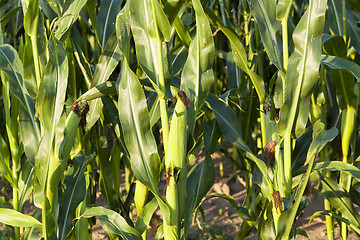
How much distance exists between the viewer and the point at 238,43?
151 centimetres

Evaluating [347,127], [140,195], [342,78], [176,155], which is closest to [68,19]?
[176,155]

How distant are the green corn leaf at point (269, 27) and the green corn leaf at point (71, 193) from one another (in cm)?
77

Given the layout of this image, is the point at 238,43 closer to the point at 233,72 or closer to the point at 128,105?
the point at 128,105

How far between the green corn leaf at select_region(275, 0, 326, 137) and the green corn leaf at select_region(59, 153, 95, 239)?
76cm

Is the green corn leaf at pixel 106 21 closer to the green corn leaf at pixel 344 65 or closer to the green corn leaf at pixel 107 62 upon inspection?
the green corn leaf at pixel 107 62

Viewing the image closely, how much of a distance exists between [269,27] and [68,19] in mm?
686

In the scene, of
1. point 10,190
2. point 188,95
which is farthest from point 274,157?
point 10,190

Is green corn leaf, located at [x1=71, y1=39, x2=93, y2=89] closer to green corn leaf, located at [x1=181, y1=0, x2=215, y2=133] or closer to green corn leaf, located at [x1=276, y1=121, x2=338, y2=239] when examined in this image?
green corn leaf, located at [x1=181, y1=0, x2=215, y2=133]

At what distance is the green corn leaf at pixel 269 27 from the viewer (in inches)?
57.5

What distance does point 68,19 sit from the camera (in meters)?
1.42

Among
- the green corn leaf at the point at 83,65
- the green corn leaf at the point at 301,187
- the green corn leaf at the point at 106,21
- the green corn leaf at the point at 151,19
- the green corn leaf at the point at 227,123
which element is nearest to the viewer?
the green corn leaf at the point at 151,19

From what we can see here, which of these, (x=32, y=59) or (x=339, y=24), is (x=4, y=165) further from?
(x=339, y=24)

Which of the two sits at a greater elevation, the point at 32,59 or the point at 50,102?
the point at 32,59

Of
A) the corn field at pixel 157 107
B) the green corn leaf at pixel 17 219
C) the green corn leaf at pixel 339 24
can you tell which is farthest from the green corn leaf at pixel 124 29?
the green corn leaf at pixel 339 24
